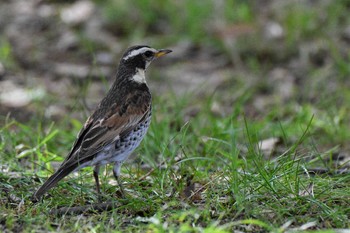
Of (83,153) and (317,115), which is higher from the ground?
(83,153)

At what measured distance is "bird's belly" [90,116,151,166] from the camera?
6.29 metres

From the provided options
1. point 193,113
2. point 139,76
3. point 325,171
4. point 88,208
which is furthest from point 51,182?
point 193,113

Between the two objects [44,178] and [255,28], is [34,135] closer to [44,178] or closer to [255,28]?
[44,178]

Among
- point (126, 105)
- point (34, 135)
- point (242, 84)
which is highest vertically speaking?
point (126, 105)

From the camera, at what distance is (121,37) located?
12648mm

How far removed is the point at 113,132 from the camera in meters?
6.42

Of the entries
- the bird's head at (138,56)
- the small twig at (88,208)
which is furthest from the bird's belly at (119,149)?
the bird's head at (138,56)

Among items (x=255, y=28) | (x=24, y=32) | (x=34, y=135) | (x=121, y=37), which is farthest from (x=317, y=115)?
(x=24, y=32)

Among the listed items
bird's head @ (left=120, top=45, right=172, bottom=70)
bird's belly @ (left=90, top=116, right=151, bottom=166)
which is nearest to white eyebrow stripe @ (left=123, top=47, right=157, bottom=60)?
bird's head @ (left=120, top=45, right=172, bottom=70)

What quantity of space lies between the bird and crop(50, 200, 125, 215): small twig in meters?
0.20

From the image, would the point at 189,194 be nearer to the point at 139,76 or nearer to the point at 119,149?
the point at 119,149

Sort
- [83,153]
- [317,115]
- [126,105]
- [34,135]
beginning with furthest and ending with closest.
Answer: [317,115]
[34,135]
[126,105]
[83,153]

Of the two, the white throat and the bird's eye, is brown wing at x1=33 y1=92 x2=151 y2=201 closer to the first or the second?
the white throat

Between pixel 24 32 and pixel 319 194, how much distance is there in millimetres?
8420
